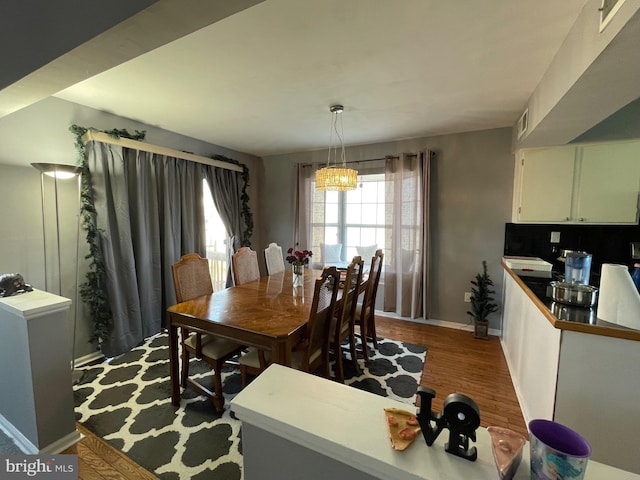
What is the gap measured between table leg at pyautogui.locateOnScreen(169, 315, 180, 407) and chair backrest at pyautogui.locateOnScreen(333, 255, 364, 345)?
1.16m

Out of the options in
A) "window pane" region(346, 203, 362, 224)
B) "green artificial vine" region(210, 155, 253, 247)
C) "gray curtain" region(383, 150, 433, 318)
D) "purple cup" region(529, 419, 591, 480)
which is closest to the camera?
"purple cup" region(529, 419, 591, 480)

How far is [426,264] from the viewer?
3.51 meters

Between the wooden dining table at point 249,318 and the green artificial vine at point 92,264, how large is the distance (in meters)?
1.23

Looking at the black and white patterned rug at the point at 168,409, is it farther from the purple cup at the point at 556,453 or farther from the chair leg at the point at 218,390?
the purple cup at the point at 556,453

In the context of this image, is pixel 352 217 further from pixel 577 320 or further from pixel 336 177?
pixel 577 320

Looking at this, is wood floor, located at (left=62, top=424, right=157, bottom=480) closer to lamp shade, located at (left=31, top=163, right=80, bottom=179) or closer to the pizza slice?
the pizza slice

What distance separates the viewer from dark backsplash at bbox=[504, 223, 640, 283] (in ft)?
9.08

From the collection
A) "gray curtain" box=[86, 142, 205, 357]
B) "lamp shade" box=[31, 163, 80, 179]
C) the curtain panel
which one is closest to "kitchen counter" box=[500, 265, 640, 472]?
the curtain panel

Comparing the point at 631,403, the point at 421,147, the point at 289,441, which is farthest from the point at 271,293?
the point at 421,147

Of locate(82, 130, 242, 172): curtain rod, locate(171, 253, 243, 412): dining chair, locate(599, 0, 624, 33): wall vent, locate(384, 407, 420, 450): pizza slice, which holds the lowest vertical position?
locate(171, 253, 243, 412): dining chair

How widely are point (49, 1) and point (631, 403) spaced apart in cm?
312

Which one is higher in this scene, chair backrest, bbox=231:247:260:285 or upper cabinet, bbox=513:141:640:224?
upper cabinet, bbox=513:141:640:224

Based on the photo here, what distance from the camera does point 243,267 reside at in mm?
2887

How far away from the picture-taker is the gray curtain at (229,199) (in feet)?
12.8
